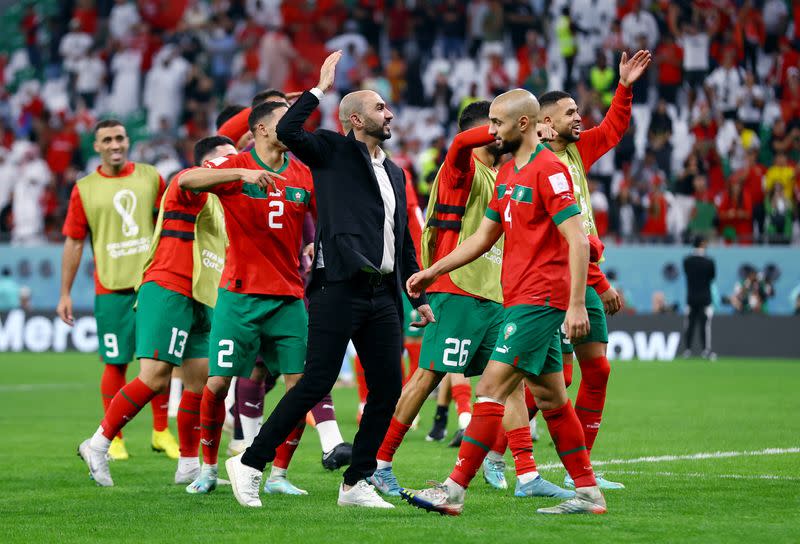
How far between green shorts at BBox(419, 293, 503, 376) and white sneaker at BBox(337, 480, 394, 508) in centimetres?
136

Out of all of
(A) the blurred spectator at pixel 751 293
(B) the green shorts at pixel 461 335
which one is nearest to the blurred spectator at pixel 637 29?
(A) the blurred spectator at pixel 751 293

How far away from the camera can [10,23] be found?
3347 cm

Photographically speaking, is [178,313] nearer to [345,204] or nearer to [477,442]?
[345,204]

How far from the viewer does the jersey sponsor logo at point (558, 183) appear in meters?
6.98

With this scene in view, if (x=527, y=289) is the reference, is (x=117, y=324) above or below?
below

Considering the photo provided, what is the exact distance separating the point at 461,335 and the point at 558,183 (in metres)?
2.14

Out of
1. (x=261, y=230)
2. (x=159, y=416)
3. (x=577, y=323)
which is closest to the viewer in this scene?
(x=577, y=323)

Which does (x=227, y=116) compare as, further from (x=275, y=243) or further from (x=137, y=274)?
(x=275, y=243)

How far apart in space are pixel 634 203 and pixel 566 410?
1779cm

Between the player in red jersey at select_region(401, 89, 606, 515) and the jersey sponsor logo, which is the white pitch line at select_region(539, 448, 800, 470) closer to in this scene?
the player in red jersey at select_region(401, 89, 606, 515)

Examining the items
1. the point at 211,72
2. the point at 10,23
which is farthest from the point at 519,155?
the point at 10,23

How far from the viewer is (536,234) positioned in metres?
7.16

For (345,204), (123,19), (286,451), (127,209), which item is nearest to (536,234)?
(345,204)

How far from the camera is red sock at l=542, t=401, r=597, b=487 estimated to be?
23.6 ft
